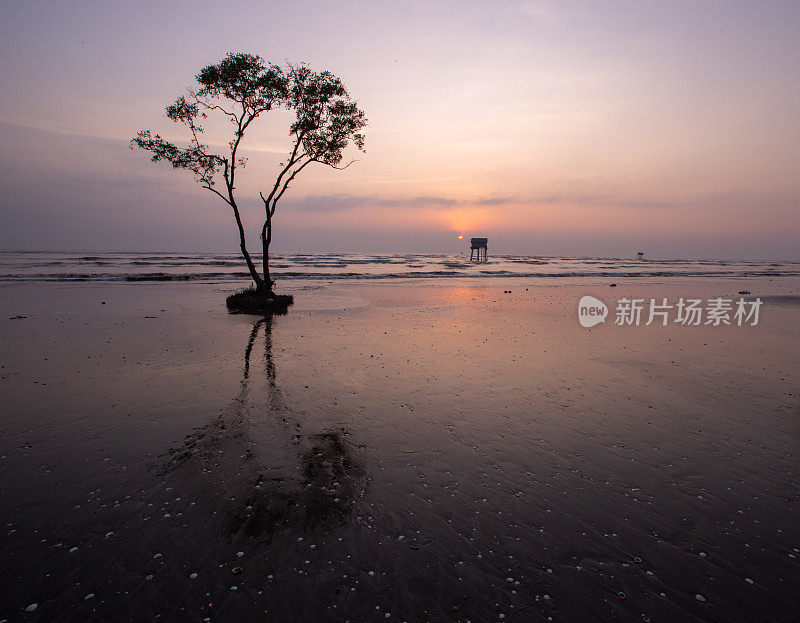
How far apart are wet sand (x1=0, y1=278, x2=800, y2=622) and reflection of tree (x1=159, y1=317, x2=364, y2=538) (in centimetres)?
4

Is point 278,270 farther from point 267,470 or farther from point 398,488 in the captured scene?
point 398,488

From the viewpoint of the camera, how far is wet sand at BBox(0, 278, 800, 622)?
3.97m

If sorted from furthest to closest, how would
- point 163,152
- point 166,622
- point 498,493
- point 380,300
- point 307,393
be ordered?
point 380,300 → point 163,152 → point 307,393 → point 498,493 → point 166,622

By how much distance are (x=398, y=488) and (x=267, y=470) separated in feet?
6.84

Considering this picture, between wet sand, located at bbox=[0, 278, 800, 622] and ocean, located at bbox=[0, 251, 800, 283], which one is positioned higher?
ocean, located at bbox=[0, 251, 800, 283]

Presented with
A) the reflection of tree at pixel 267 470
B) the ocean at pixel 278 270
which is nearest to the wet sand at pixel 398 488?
A: the reflection of tree at pixel 267 470

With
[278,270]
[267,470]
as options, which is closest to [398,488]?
[267,470]

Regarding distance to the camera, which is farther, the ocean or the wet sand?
the ocean

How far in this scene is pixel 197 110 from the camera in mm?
23984

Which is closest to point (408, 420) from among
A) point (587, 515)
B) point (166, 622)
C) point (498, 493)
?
point (498, 493)

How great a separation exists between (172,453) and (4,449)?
287cm

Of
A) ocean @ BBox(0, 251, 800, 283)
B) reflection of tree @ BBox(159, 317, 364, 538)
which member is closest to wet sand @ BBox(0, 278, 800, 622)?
reflection of tree @ BBox(159, 317, 364, 538)

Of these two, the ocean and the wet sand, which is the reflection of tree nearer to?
the wet sand

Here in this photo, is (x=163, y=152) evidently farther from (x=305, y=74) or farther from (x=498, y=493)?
(x=498, y=493)
